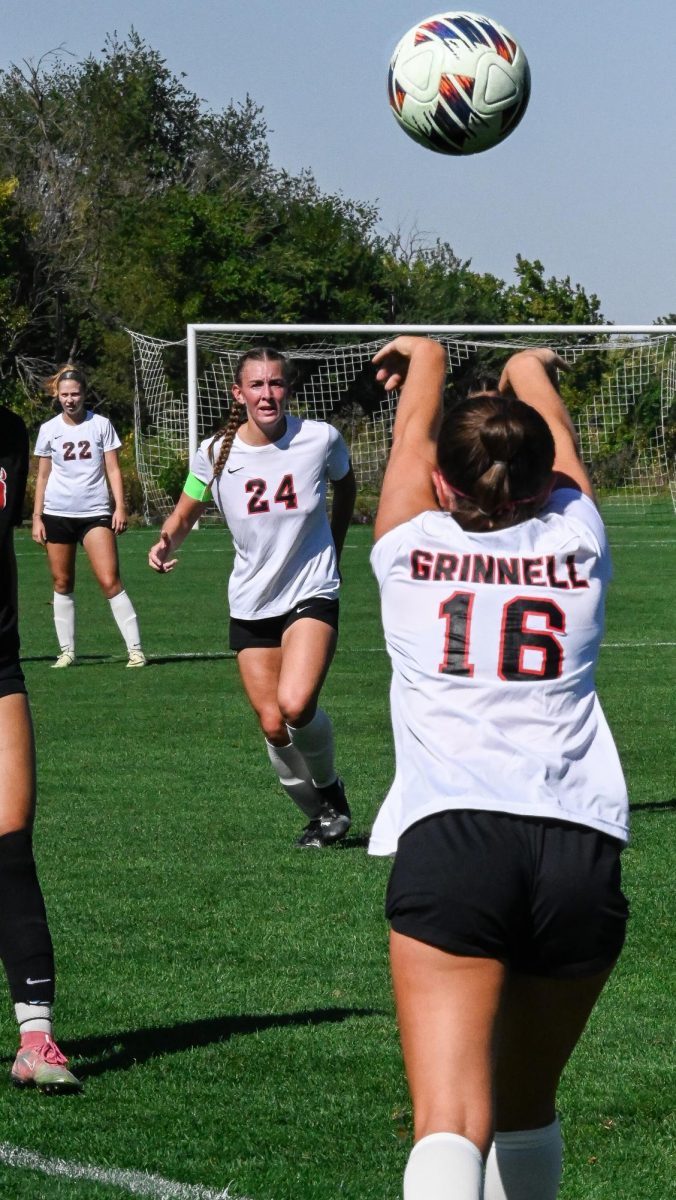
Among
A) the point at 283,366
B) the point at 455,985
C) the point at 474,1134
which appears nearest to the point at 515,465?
the point at 455,985

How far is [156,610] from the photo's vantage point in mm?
18859

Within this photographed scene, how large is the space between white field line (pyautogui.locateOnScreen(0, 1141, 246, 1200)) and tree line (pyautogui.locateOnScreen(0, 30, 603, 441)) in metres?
40.9

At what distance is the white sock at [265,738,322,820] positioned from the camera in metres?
7.52

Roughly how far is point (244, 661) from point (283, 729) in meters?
0.37

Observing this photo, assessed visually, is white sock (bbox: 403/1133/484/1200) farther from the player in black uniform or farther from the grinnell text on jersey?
the player in black uniform

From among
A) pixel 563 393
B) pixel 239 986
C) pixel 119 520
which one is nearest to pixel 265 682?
pixel 239 986

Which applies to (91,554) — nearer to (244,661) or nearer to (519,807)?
(244,661)

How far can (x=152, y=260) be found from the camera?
159 feet

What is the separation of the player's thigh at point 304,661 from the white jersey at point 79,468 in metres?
6.06

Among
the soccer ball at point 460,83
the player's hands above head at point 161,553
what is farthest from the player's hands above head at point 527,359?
the soccer ball at point 460,83

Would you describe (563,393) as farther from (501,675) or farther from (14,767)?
(501,675)

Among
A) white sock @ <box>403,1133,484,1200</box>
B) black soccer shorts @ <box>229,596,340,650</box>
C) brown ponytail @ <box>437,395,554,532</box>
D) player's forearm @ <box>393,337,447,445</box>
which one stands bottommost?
white sock @ <box>403,1133,484,1200</box>

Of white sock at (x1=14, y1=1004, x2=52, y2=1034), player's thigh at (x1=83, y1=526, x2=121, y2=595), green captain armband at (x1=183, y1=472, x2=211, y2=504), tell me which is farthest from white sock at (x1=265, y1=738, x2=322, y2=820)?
player's thigh at (x1=83, y1=526, x2=121, y2=595)

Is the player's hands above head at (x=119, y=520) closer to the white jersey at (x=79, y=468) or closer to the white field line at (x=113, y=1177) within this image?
the white jersey at (x=79, y=468)
